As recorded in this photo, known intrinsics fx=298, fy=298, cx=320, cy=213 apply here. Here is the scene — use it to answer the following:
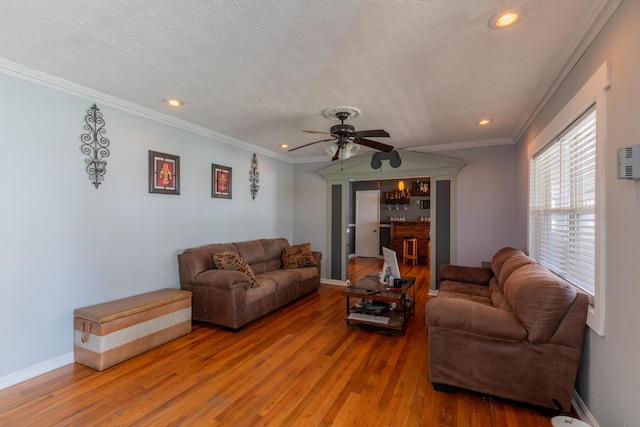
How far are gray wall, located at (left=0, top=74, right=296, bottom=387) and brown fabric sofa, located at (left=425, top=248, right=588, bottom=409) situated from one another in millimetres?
3135

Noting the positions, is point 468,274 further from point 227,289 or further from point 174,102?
Result: point 174,102

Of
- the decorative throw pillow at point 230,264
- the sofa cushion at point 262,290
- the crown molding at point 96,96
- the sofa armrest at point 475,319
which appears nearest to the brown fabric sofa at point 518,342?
the sofa armrest at point 475,319

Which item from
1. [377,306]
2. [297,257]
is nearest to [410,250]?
[297,257]

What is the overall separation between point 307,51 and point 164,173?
8.06 feet

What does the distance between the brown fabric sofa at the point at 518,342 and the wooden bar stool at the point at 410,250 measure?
5929mm

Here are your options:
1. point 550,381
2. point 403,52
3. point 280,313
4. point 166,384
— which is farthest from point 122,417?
point 403,52

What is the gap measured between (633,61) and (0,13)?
3505 mm

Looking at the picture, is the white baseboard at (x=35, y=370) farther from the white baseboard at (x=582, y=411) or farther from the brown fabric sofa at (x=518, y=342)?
the white baseboard at (x=582, y=411)

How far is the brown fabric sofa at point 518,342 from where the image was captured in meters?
1.96

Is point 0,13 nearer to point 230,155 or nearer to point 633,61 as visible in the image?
point 230,155

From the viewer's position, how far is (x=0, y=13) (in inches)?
70.2

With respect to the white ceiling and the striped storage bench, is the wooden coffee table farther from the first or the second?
the white ceiling

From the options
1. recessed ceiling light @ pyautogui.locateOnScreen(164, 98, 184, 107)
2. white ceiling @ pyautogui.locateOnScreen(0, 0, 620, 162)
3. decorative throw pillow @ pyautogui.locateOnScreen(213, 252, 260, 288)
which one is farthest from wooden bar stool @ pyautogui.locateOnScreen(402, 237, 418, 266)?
recessed ceiling light @ pyautogui.locateOnScreen(164, 98, 184, 107)

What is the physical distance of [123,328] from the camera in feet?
9.04
